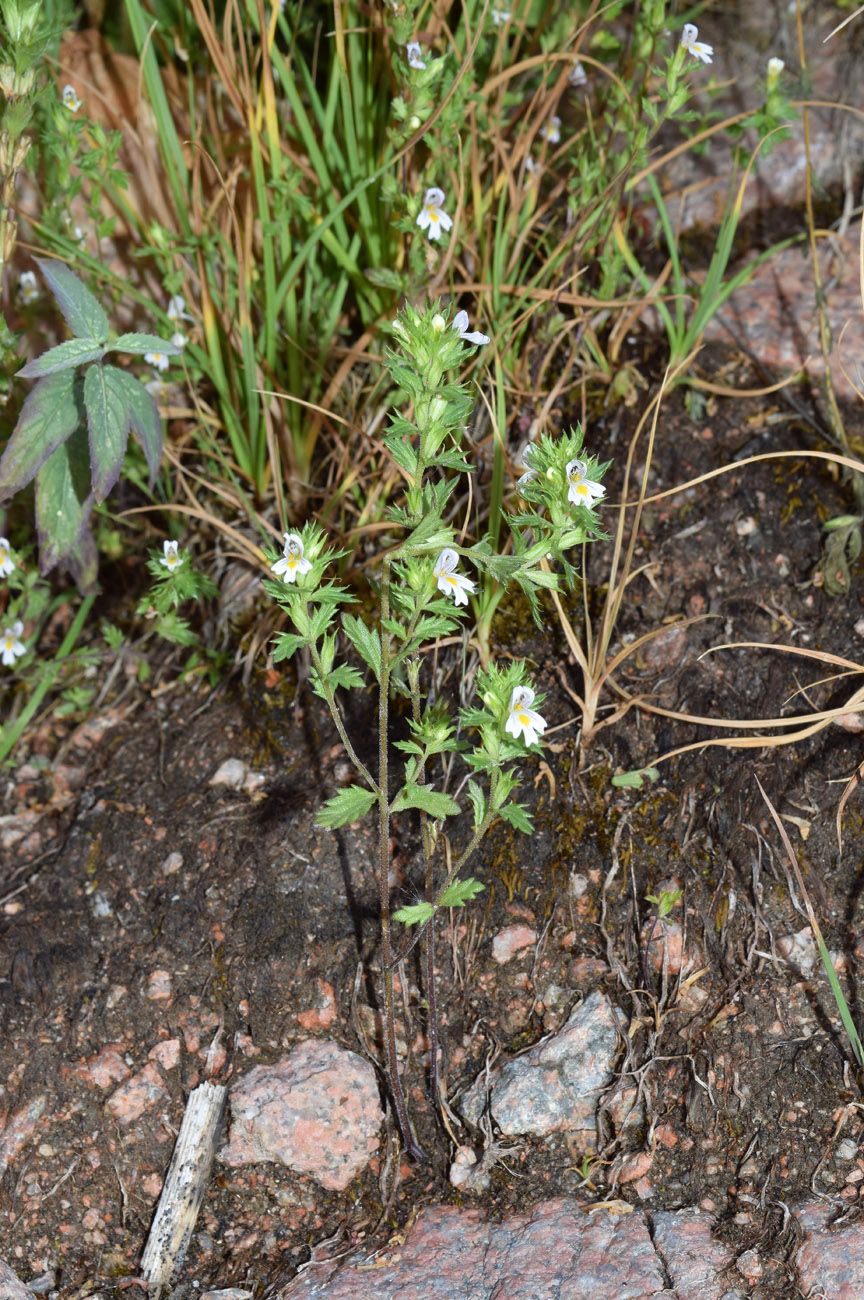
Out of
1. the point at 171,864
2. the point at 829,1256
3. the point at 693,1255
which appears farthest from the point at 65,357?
the point at 829,1256

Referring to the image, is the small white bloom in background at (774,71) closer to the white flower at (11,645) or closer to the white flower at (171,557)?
the white flower at (171,557)

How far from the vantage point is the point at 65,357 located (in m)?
1.88

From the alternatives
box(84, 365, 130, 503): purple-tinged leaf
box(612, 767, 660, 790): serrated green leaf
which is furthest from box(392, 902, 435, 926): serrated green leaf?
box(84, 365, 130, 503): purple-tinged leaf

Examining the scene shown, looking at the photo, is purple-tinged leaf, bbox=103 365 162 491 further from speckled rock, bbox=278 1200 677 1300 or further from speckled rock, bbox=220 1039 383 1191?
speckled rock, bbox=278 1200 677 1300

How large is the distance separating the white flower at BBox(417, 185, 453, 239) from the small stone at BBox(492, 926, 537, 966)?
4.98 feet

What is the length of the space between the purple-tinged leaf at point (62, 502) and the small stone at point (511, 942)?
4.00 feet

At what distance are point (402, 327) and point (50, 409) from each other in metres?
0.88

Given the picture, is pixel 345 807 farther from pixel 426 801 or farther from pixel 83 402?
pixel 83 402

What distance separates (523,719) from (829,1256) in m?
1.03

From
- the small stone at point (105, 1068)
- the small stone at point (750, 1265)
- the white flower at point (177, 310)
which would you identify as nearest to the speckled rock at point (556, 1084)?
the small stone at point (750, 1265)

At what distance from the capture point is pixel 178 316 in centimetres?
256

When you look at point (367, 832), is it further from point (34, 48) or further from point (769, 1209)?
point (34, 48)

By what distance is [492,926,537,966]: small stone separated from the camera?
2000 mm

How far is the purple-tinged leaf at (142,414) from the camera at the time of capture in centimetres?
196
